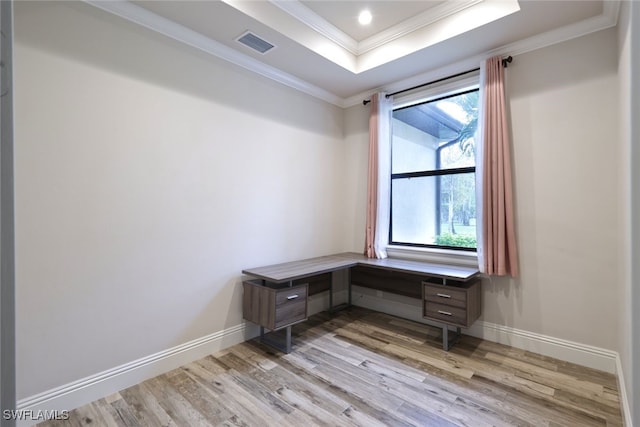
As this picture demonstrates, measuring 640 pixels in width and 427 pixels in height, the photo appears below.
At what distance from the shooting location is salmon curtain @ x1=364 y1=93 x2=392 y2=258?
11.9ft

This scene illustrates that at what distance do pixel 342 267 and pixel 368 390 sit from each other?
4.03 feet

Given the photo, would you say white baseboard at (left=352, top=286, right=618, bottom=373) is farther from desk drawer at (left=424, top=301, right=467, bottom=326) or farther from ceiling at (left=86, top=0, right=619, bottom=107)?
ceiling at (left=86, top=0, right=619, bottom=107)

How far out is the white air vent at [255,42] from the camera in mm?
2563

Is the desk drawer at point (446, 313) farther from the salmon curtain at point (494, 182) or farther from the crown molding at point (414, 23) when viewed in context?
the crown molding at point (414, 23)

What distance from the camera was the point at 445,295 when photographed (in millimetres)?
2748

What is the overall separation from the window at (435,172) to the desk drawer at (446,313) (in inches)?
29.5

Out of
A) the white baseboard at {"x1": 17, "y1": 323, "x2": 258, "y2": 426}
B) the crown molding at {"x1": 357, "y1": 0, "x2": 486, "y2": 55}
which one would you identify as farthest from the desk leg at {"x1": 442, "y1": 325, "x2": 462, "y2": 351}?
the crown molding at {"x1": 357, "y1": 0, "x2": 486, "y2": 55}

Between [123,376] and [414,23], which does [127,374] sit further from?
[414,23]

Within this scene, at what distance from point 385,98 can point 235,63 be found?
1813 mm

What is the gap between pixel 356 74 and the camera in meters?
3.34

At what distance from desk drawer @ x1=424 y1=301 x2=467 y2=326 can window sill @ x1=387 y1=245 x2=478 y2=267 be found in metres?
0.59

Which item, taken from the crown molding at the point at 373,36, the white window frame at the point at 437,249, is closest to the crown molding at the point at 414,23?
the crown molding at the point at 373,36

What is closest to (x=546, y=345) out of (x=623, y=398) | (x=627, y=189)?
(x=623, y=398)
